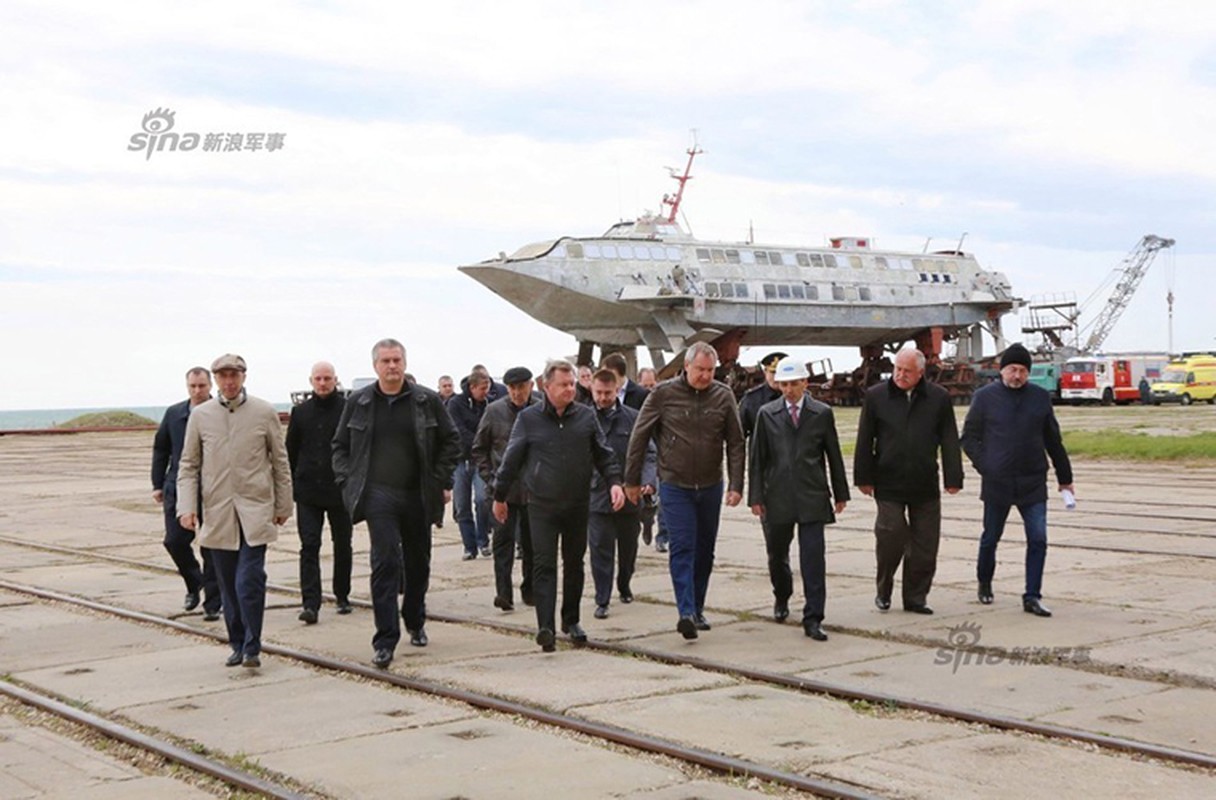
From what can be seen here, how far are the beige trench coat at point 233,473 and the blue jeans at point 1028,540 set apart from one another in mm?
4922

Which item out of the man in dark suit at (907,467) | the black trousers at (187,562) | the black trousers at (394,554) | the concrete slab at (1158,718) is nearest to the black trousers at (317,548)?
the black trousers at (187,562)

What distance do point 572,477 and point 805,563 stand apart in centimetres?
161

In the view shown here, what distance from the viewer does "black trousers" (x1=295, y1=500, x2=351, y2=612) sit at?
36.5 ft

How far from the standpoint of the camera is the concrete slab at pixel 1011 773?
237 inches

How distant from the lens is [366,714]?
7812 millimetres

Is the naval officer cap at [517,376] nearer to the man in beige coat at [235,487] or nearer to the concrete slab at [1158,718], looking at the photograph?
the man in beige coat at [235,487]

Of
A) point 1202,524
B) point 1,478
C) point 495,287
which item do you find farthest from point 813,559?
point 495,287

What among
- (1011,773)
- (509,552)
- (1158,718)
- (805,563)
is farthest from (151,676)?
(1158,718)

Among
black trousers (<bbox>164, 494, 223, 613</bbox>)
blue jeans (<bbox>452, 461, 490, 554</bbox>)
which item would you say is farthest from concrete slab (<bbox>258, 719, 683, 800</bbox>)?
blue jeans (<bbox>452, 461, 490, 554</bbox>)

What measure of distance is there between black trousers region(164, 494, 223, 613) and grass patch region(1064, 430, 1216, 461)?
21.0 meters

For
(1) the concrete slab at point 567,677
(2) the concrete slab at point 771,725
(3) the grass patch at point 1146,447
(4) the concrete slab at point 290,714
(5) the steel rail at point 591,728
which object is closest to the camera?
(5) the steel rail at point 591,728

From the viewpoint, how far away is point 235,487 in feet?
31.2

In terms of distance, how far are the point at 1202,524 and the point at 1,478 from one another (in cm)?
2452

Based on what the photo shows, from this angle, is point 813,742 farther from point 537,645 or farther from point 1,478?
point 1,478
